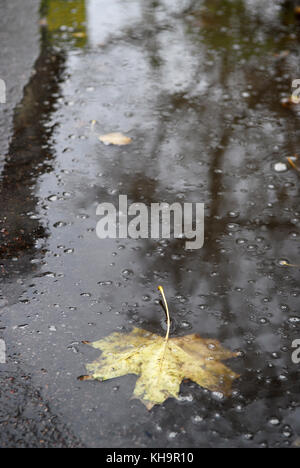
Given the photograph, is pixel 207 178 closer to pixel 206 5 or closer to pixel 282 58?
pixel 282 58

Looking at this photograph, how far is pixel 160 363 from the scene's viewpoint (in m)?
1.71

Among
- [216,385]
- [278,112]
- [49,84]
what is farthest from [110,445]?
[49,84]

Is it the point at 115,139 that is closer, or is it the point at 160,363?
the point at 160,363

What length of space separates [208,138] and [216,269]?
1.20 meters

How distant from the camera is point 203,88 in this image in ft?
11.9
